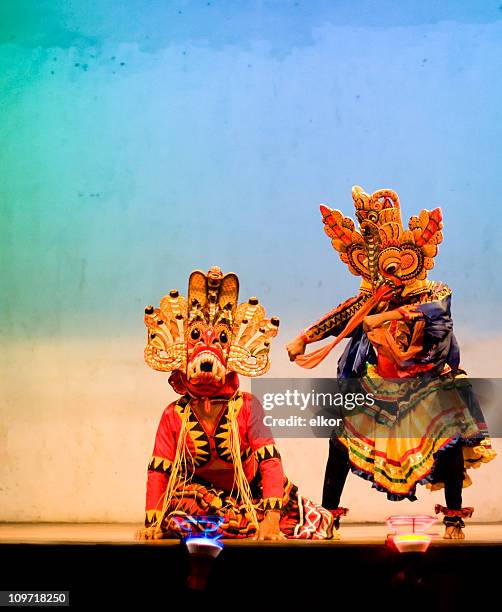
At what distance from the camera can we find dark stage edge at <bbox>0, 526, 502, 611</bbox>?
427 cm

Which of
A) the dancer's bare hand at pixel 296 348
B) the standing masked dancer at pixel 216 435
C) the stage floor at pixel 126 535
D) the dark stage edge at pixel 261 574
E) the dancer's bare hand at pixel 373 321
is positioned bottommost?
the dark stage edge at pixel 261 574

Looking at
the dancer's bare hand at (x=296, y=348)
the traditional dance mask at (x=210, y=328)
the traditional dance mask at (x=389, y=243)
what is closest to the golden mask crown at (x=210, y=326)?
the traditional dance mask at (x=210, y=328)

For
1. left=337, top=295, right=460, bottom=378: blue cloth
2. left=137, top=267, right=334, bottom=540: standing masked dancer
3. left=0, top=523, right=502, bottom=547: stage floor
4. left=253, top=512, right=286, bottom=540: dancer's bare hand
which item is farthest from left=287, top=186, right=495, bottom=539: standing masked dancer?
left=253, top=512, right=286, bottom=540: dancer's bare hand

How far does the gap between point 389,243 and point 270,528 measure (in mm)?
1162

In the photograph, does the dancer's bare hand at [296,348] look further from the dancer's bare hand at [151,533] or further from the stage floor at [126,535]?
the dancer's bare hand at [151,533]

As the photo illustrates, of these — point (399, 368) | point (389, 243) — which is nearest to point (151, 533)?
point (399, 368)

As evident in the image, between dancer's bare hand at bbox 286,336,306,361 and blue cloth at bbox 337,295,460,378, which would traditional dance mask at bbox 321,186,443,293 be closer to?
blue cloth at bbox 337,295,460,378

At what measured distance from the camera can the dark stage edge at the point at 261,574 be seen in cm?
427

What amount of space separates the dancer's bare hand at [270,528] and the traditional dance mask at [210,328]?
1.69 feet

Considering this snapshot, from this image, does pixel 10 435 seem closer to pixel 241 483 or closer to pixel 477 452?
pixel 241 483

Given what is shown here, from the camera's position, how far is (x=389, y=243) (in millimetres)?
4859

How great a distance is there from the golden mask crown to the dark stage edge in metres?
0.65

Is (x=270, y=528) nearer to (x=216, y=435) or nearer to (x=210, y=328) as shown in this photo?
(x=216, y=435)

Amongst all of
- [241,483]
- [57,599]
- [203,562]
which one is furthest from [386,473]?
[57,599]
